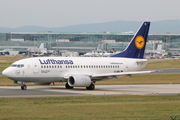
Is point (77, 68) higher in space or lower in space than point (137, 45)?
lower

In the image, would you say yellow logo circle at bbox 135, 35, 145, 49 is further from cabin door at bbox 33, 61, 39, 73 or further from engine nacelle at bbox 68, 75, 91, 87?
cabin door at bbox 33, 61, 39, 73

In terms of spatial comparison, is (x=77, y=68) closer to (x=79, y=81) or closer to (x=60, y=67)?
(x=60, y=67)

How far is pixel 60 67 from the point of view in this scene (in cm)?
4250

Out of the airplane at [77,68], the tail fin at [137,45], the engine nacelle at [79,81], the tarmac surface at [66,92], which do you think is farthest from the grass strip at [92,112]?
the tail fin at [137,45]

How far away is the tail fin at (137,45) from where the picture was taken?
163 ft

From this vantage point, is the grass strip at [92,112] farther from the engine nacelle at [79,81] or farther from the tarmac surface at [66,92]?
the engine nacelle at [79,81]

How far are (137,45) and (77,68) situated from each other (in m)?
10.8

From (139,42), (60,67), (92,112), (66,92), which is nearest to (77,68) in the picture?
(60,67)

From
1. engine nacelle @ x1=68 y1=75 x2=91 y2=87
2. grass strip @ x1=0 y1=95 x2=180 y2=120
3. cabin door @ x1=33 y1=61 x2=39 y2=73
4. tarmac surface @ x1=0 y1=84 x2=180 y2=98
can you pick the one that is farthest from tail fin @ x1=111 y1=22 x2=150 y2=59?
grass strip @ x1=0 y1=95 x2=180 y2=120

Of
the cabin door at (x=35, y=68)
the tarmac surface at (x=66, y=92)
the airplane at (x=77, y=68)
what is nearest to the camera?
the tarmac surface at (x=66, y=92)

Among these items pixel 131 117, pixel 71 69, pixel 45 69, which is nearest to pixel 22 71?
pixel 45 69

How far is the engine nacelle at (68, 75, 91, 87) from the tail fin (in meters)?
9.70

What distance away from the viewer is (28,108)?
23.6 m

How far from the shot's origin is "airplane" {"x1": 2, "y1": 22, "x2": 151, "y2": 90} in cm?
3997
